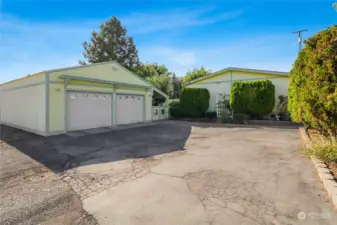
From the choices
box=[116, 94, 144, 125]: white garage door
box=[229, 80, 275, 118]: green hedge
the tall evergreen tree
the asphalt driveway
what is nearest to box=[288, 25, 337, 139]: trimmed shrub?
the asphalt driveway

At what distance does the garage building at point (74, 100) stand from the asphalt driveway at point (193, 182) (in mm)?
2921

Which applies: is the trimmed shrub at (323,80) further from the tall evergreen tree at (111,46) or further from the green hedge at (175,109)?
the tall evergreen tree at (111,46)

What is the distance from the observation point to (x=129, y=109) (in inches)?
550

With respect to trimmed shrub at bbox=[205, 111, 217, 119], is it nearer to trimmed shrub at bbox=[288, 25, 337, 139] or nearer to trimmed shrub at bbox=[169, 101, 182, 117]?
trimmed shrub at bbox=[169, 101, 182, 117]

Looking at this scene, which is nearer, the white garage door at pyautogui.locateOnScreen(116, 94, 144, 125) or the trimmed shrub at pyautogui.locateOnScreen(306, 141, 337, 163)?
the trimmed shrub at pyautogui.locateOnScreen(306, 141, 337, 163)

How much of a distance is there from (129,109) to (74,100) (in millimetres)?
4020

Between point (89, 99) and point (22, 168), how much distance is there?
6.47 m

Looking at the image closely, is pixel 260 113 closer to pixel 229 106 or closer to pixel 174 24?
pixel 229 106

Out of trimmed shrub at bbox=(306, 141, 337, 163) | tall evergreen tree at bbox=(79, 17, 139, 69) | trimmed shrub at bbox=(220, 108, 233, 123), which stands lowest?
trimmed shrub at bbox=(306, 141, 337, 163)

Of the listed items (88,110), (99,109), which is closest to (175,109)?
(99,109)

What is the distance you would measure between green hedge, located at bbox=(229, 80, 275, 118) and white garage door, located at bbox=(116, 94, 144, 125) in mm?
6774

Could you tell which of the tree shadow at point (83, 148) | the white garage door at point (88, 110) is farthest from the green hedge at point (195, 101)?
the tree shadow at point (83, 148)

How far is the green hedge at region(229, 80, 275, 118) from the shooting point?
1401 cm

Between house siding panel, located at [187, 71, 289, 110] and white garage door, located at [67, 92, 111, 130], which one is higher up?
house siding panel, located at [187, 71, 289, 110]
